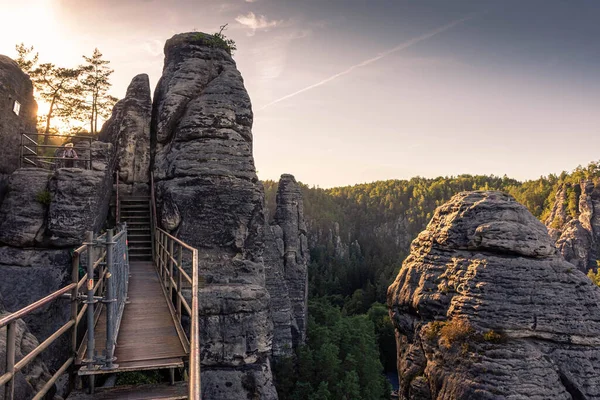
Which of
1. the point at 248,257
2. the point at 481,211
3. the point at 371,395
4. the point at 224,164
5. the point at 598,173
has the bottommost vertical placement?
the point at 371,395

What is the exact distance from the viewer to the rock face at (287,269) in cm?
3192

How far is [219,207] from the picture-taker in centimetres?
1368

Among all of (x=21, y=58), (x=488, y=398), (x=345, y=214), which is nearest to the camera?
(x=488, y=398)

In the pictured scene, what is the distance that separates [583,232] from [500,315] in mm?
66324

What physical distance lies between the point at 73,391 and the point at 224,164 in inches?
377

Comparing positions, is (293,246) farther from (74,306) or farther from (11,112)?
(74,306)

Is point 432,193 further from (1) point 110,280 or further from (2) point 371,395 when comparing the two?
(1) point 110,280

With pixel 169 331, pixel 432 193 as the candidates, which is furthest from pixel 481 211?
pixel 432 193

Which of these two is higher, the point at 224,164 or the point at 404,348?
the point at 224,164

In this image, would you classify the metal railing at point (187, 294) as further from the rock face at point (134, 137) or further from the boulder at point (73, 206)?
the boulder at point (73, 206)

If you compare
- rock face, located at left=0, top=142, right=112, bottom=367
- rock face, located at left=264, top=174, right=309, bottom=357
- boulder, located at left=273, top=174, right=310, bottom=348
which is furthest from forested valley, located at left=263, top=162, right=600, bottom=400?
rock face, located at left=0, top=142, right=112, bottom=367

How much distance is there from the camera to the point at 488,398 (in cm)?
1036

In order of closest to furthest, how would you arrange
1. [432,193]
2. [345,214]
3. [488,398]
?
[488,398] < [345,214] < [432,193]

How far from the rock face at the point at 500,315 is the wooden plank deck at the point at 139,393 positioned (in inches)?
337
